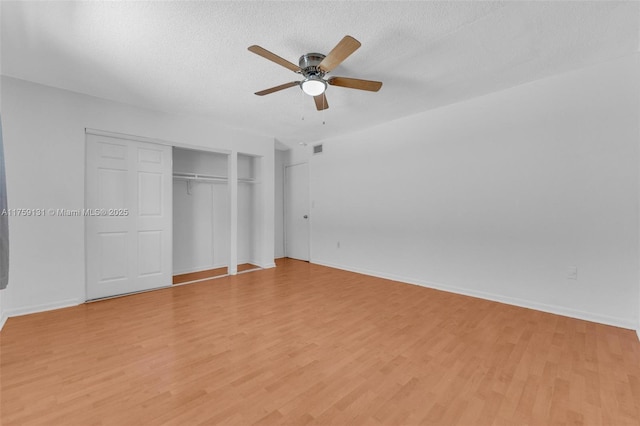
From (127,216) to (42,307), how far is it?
1311 mm

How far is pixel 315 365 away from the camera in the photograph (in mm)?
1949

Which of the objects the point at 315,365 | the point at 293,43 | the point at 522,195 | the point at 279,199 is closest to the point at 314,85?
the point at 293,43

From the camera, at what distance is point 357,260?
4871 millimetres

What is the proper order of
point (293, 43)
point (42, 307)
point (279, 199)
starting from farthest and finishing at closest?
1. point (279, 199)
2. point (42, 307)
3. point (293, 43)

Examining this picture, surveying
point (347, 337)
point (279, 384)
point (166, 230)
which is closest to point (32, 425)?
point (279, 384)

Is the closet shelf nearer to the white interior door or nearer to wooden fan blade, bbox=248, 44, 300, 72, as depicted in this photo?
the white interior door

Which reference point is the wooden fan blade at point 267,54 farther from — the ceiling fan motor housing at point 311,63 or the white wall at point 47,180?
the white wall at point 47,180

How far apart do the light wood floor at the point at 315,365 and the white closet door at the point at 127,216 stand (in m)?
0.52

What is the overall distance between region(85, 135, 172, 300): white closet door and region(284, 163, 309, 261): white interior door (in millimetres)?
2731

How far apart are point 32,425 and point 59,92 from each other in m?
3.45

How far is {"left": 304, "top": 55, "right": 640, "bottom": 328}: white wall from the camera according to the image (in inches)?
103

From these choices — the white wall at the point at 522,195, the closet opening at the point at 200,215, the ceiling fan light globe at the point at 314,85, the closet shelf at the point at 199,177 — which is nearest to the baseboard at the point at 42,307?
the closet opening at the point at 200,215

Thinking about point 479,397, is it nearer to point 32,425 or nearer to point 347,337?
point 347,337

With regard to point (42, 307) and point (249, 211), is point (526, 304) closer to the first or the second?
point (249, 211)
